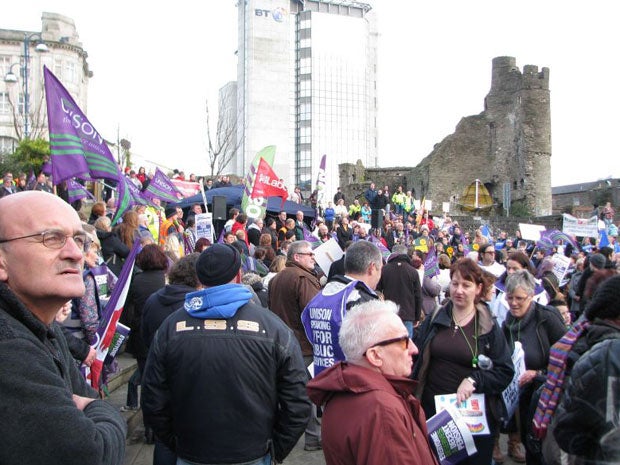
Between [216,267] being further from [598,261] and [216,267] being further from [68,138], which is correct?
[598,261]

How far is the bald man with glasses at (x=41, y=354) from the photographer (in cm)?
164

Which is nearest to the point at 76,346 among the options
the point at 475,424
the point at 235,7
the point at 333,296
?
the point at 333,296

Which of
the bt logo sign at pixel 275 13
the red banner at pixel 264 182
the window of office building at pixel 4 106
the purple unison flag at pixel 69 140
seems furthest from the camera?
the bt logo sign at pixel 275 13

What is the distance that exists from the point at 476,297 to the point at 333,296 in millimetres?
1114

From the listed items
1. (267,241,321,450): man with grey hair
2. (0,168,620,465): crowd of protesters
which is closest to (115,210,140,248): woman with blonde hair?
(0,168,620,465): crowd of protesters

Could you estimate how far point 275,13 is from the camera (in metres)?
88.6

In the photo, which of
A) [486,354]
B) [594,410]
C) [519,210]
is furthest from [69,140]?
[519,210]

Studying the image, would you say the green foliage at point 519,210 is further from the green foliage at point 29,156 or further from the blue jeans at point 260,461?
the blue jeans at point 260,461

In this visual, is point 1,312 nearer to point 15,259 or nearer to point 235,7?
point 15,259

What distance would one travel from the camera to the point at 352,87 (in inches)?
4045

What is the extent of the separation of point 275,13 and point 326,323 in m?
90.1

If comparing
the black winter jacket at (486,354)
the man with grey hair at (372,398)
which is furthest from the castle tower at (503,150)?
the man with grey hair at (372,398)

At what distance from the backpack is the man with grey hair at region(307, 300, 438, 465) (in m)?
1.74

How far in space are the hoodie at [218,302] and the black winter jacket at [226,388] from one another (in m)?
0.05
